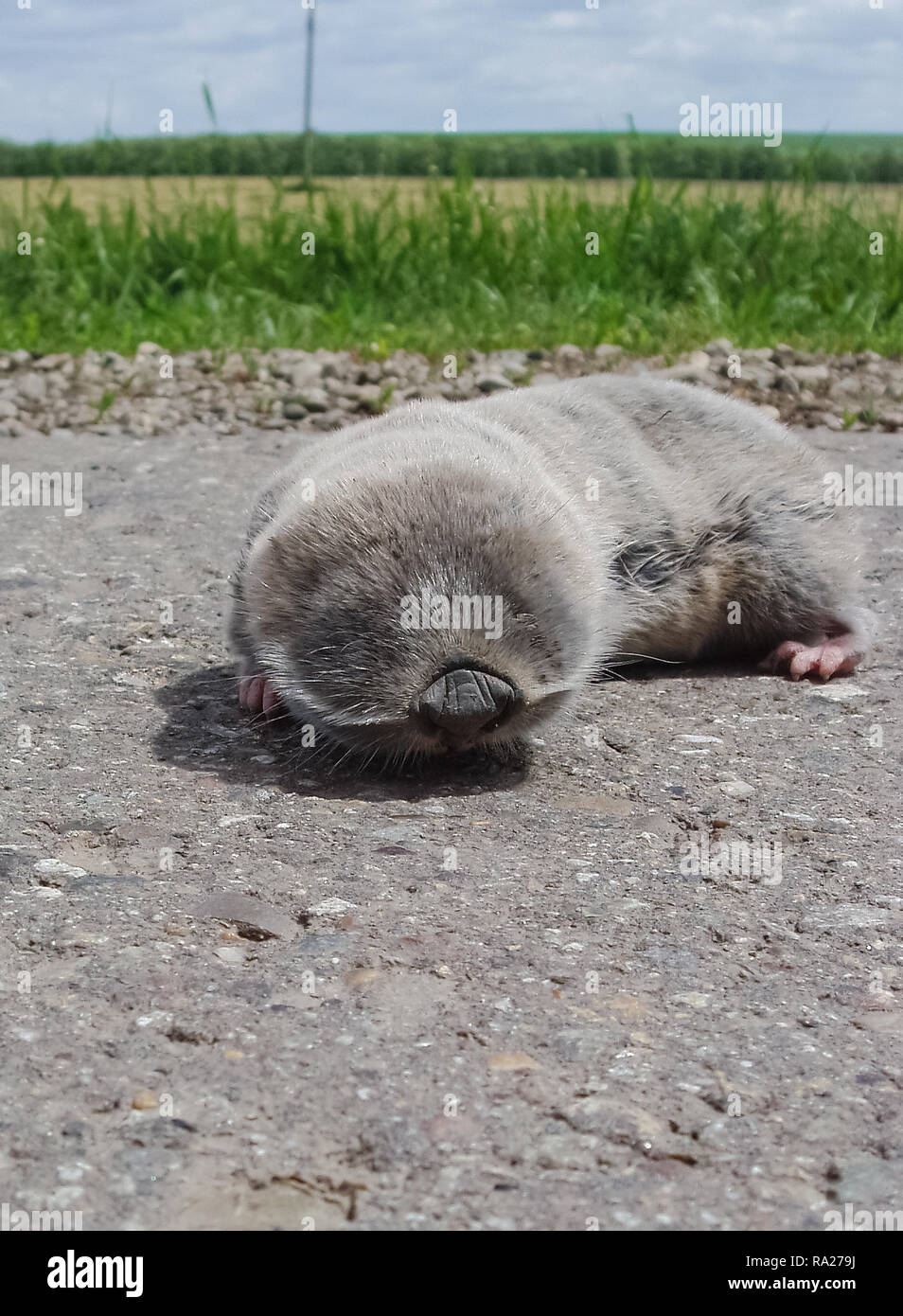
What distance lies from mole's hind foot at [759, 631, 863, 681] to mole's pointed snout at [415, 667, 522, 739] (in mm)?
1403

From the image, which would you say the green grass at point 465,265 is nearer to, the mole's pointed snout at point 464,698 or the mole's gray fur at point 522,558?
the mole's gray fur at point 522,558

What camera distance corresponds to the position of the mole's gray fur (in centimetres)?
298

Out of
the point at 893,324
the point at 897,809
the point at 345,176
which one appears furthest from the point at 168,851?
the point at 345,176

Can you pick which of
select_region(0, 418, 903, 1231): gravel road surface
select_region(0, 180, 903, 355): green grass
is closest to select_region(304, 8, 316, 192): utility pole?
select_region(0, 180, 903, 355): green grass

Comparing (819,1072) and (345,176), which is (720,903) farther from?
(345,176)

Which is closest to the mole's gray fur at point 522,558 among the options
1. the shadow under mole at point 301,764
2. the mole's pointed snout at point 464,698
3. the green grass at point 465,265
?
the mole's pointed snout at point 464,698

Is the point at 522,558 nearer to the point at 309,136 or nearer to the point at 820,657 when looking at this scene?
the point at 820,657

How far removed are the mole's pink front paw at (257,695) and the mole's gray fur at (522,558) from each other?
0.04 meters

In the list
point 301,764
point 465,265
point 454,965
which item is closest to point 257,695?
point 301,764

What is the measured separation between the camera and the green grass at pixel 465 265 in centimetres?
888

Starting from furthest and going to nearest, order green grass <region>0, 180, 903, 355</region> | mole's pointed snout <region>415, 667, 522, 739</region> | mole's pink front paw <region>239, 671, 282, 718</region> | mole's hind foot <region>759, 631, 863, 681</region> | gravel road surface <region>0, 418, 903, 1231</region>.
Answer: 1. green grass <region>0, 180, 903, 355</region>
2. mole's hind foot <region>759, 631, 863, 681</region>
3. mole's pink front paw <region>239, 671, 282, 718</region>
4. mole's pointed snout <region>415, 667, 522, 739</region>
5. gravel road surface <region>0, 418, 903, 1231</region>

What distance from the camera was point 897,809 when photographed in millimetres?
3127

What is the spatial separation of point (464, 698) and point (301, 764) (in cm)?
64

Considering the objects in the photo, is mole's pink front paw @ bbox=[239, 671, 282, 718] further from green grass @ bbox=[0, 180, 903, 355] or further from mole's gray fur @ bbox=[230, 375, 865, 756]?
green grass @ bbox=[0, 180, 903, 355]
